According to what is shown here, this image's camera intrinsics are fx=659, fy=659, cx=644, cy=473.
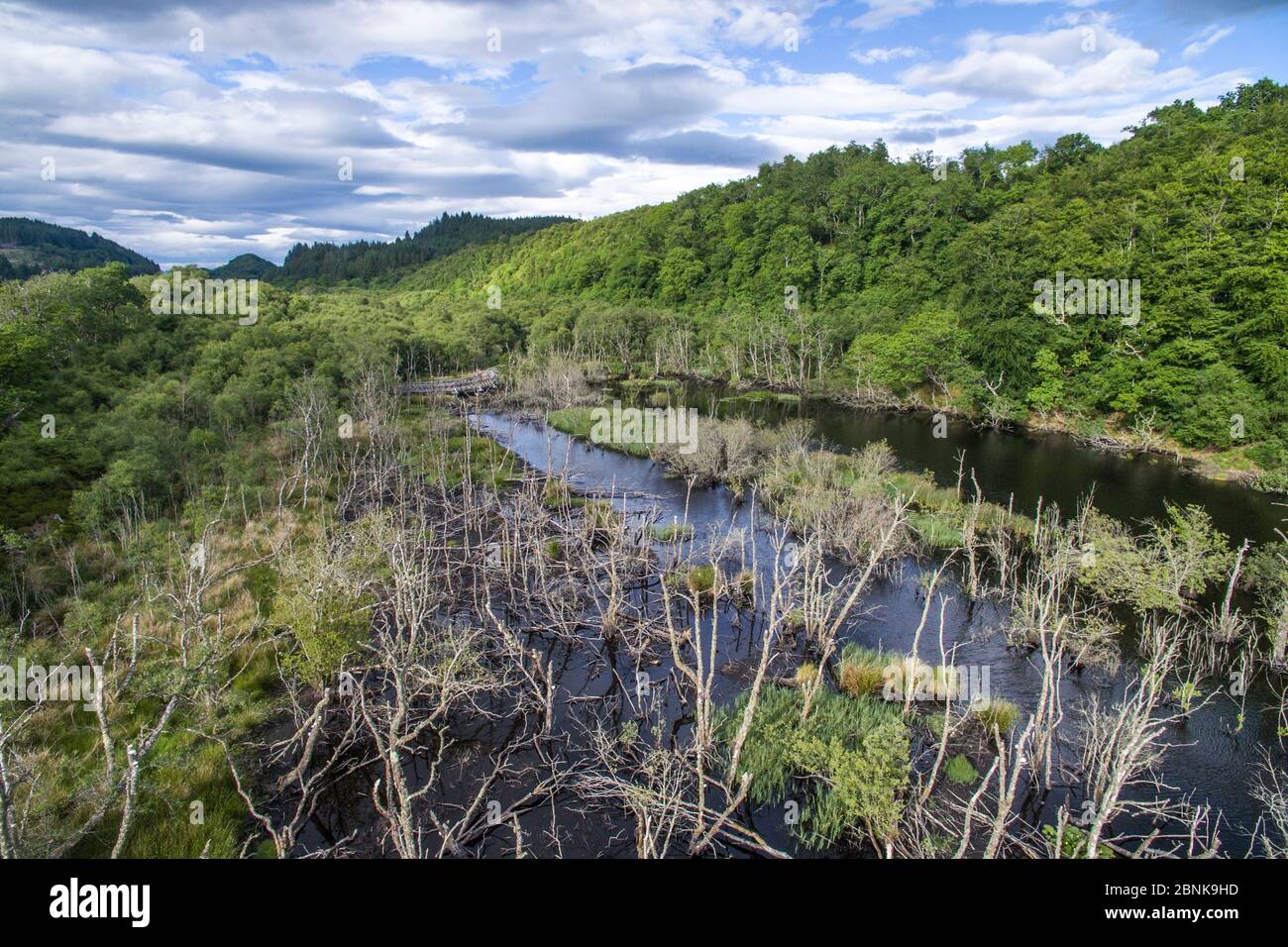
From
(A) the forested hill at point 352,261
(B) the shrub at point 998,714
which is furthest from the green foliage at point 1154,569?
(A) the forested hill at point 352,261

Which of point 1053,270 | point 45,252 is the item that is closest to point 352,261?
point 45,252

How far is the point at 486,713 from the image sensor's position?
20.2 meters

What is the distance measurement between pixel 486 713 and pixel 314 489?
22.8 m

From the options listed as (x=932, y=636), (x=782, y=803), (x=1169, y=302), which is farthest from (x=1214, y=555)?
(x=1169, y=302)

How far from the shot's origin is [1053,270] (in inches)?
2333

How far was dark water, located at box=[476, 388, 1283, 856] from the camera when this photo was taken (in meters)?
19.1

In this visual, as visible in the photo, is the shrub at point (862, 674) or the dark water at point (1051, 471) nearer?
the shrub at point (862, 674)

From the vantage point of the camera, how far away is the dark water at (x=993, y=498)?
62.7 ft

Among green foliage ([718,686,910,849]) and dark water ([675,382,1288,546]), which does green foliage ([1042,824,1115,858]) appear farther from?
dark water ([675,382,1288,546])

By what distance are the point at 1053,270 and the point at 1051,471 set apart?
80.4 feet

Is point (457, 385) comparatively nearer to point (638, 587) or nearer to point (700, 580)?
point (638, 587)

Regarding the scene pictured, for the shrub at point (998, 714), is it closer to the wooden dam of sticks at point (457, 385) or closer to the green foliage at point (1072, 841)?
the green foliage at point (1072, 841)

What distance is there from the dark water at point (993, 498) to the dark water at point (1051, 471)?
13 centimetres
